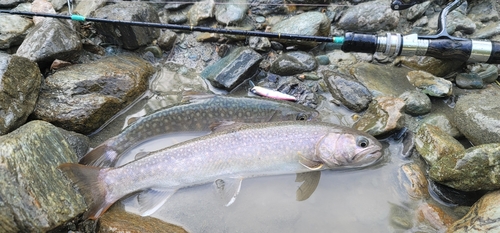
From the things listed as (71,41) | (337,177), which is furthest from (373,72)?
(71,41)

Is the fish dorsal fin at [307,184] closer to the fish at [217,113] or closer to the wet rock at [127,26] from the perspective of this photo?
the fish at [217,113]

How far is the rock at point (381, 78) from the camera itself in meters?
4.66

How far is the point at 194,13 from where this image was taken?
5848mm

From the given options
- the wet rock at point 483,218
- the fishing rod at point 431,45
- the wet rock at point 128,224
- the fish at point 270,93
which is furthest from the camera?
the fish at point 270,93

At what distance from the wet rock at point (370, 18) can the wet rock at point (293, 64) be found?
35.2 inches

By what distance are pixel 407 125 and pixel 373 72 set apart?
0.90 meters

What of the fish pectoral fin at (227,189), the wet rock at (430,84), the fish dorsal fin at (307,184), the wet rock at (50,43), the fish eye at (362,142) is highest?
the wet rock at (50,43)

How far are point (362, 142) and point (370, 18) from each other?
7.99 feet

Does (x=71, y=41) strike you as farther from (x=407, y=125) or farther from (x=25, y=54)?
(x=407, y=125)

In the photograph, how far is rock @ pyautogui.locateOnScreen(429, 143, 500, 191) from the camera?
3.22 meters

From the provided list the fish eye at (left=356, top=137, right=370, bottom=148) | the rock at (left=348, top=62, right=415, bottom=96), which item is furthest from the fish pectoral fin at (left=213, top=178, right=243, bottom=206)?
the rock at (left=348, top=62, right=415, bottom=96)

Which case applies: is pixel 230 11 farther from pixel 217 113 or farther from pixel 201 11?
pixel 217 113

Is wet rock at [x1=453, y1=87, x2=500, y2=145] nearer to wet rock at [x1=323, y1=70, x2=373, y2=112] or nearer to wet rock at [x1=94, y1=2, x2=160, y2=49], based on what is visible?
wet rock at [x1=323, y1=70, x2=373, y2=112]

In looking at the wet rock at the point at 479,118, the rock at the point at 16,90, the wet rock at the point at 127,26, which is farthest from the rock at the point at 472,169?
the rock at the point at 16,90
